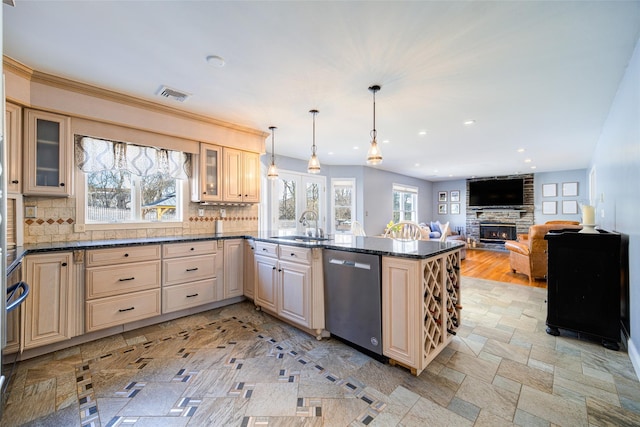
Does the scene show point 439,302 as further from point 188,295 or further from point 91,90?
point 91,90

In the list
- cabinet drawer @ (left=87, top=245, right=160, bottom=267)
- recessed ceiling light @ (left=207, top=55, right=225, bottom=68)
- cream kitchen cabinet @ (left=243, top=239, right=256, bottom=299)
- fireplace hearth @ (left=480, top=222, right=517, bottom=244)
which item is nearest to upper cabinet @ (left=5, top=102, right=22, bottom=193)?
cabinet drawer @ (left=87, top=245, right=160, bottom=267)

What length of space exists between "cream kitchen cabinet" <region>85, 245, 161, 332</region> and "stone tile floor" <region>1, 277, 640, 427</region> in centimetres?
21

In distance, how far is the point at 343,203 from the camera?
6816 millimetres

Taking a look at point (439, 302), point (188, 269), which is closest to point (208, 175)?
point (188, 269)

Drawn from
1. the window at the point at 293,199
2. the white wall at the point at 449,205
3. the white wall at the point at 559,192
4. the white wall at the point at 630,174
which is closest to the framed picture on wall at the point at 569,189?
the white wall at the point at 559,192

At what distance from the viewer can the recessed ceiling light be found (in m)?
2.14

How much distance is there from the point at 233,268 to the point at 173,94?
6.74 feet

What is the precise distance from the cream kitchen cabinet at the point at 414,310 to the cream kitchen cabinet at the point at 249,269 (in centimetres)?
178

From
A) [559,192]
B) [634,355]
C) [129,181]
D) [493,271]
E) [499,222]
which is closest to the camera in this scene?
[634,355]

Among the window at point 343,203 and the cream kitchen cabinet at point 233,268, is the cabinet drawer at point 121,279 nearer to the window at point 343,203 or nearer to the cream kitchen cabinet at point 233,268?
the cream kitchen cabinet at point 233,268

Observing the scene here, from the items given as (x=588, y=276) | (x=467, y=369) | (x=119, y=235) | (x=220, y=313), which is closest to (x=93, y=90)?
(x=119, y=235)

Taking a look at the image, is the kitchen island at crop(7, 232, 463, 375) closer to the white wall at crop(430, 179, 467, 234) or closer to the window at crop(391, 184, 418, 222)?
the window at crop(391, 184, 418, 222)

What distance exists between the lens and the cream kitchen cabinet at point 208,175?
3.54m

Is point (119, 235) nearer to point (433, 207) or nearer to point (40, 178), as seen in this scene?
point (40, 178)
